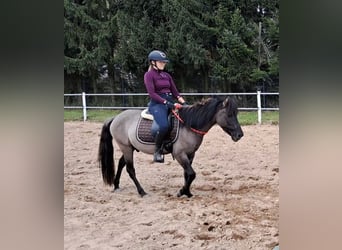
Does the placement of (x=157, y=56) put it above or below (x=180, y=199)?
above

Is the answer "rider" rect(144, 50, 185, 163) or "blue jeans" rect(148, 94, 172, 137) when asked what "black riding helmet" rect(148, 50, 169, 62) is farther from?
"blue jeans" rect(148, 94, 172, 137)

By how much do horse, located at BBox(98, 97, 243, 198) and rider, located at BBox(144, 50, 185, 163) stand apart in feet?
0.17

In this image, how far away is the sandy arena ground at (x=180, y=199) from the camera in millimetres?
1460

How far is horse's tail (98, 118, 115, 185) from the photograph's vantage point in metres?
1.52

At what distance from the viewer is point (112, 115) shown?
1.55m

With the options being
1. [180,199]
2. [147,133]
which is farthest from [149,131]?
[180,199]

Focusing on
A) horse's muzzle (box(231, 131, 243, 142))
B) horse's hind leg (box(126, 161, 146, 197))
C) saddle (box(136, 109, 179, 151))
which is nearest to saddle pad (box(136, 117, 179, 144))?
A: saddle (box(136, 109, 179, 151))

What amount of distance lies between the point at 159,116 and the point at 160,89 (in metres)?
0.10

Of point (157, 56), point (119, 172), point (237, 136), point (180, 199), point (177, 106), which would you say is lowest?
point (180, 199)

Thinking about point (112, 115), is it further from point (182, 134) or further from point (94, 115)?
point (182, 134)

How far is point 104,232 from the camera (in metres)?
1.50

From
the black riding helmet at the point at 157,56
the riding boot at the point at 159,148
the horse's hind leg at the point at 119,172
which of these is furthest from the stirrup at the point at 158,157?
the black riding helmet at the point at 157,56
